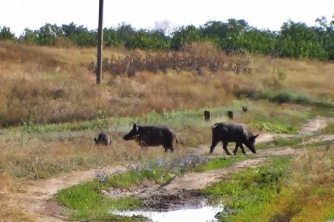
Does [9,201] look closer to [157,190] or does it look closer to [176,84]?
[157,190]

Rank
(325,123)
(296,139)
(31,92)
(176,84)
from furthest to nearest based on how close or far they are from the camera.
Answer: (176,84) < (325,123) < (31,92) < (296,139)

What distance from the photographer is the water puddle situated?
42.0 feet

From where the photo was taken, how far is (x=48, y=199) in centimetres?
1338

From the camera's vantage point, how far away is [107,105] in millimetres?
30125

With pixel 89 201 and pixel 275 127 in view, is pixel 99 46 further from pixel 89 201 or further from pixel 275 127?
pixel 89 201

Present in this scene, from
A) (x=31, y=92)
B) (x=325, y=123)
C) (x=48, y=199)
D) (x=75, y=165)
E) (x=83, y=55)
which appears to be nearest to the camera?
(x=48, y=199)

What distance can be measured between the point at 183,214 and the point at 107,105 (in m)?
17.2

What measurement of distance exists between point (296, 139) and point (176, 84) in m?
12.4

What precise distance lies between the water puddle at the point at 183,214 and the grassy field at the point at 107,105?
251 cm

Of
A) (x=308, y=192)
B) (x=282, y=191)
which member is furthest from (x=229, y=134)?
(x=308, y=192)

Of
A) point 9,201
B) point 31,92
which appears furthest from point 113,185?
point 31,92

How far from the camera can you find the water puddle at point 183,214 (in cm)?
1281

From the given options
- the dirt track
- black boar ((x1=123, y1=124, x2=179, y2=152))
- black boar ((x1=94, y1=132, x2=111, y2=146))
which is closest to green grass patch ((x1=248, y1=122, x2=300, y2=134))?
the dirt track

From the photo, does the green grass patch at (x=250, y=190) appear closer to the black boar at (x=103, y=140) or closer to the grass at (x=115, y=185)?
the grass at (x=115, y=185)
